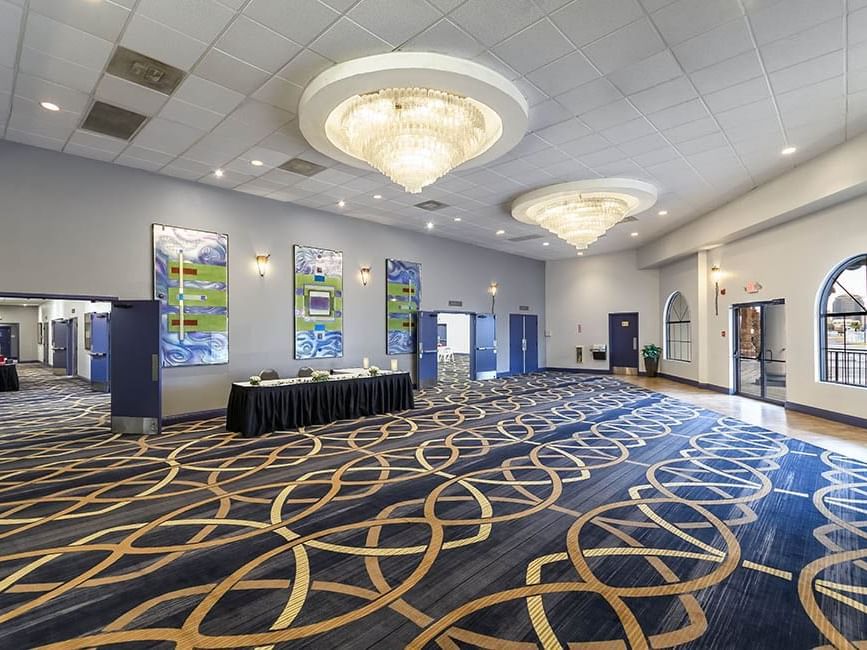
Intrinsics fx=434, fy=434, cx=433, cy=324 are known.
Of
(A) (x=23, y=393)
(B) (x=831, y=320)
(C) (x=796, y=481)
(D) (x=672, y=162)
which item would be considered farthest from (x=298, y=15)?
(A) (x=23, y=393)

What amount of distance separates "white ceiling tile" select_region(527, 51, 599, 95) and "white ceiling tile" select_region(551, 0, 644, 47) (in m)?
0.30

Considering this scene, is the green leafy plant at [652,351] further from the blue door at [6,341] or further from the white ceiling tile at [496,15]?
the blue door at [6,341]

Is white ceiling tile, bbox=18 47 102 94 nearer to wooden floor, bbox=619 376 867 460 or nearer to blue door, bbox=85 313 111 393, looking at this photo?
blue door, bbox=85 313 111 393

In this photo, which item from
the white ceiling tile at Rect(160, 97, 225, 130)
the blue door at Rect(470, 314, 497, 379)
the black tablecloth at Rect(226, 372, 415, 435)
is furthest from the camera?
the blue door at Rect(470, 314, 497, 379)

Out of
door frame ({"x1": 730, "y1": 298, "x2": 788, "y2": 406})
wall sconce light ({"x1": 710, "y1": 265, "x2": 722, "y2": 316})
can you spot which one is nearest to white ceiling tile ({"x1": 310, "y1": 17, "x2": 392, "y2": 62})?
door frame ({"x1": 730, "y1": 298, "x2": 788, "y2": 406})

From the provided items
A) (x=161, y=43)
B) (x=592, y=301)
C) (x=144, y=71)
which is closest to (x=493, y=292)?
(x=592, y=301)

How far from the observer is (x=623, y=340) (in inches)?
570

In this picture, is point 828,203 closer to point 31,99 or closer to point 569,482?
point 569,482

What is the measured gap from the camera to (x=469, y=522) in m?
3.44

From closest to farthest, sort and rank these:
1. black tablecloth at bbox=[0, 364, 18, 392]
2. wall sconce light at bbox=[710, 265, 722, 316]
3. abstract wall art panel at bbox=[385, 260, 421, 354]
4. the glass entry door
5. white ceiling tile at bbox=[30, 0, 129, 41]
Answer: white ceiling tile at bbox=[30, 0, 129, 41] → the glass entry door → wall sconce light at bbox=[710, 265, 722, 316] → abstract wall art panel at bbox=[385, 260, 421, 354] → black tablecloth at bbox=[0, 364, 18, 392]

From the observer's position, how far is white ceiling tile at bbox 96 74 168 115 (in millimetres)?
4512

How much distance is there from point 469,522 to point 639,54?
444 centimetres

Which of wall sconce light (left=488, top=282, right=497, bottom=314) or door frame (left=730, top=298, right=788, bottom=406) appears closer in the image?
door frame (left=730, top=298, right=788, bottom=406)

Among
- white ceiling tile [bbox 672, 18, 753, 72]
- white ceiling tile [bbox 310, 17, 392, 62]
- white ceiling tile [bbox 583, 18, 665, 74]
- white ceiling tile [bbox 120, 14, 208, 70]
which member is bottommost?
white ceiling tile [bbox 672, 18, 753, 72]
